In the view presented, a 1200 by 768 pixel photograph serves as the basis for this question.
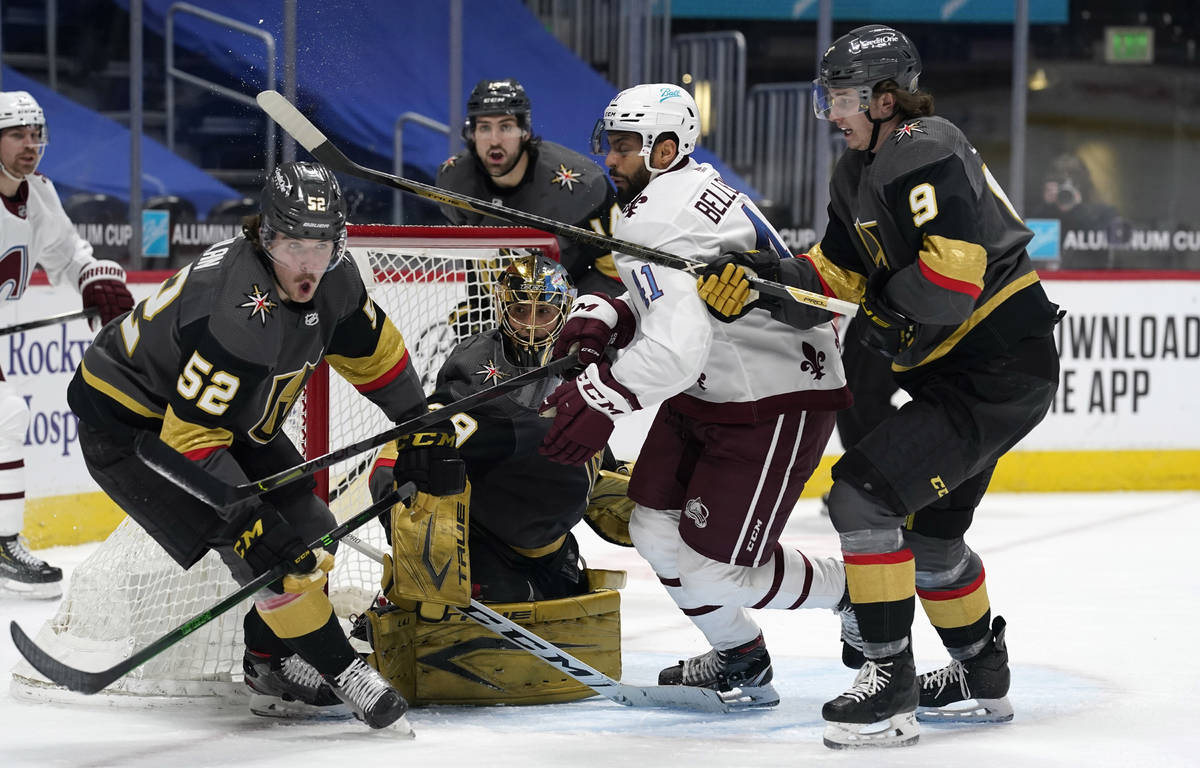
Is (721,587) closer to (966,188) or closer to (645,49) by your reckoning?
(966,188)

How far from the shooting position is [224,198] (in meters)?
6.52

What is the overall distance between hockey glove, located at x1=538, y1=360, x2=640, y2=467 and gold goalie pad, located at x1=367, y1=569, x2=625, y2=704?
1.30ft

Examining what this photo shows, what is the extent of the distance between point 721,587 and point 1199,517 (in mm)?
3092

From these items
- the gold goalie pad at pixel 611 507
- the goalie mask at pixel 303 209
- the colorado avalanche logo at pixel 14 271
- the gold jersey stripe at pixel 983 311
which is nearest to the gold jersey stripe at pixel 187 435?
the goalie mask at pixel 303 209

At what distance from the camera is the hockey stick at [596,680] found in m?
2.81

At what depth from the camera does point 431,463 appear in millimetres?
2730

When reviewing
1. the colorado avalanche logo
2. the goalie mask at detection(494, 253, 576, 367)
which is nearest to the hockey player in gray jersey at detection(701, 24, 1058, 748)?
the goalie mask at detection(494, 253, 576, 367)

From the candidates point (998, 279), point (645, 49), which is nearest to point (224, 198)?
point (645, 49)

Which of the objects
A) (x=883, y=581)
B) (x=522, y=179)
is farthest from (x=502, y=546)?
(x=522, y=179)

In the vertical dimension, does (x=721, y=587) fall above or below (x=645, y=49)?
below

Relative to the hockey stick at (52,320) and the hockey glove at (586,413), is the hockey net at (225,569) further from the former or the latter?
the hockey stick at (52,320)

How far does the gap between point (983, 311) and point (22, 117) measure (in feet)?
8.93

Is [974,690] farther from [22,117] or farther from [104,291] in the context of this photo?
[22,117]

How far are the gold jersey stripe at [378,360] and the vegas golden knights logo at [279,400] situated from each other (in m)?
0.09
